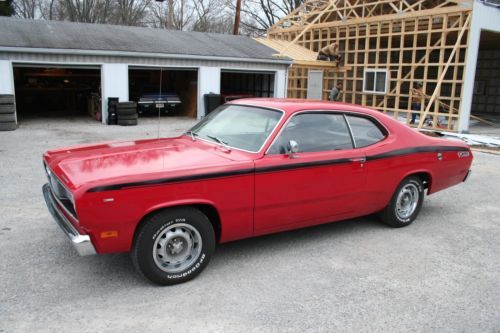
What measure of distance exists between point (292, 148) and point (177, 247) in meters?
1.47

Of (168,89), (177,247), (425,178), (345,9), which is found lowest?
(177,247)

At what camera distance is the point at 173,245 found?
13.1ft

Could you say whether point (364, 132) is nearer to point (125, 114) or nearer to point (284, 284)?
point (284, 284)

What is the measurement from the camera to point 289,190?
457 cm

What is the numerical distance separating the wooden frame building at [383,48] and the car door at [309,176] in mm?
12771

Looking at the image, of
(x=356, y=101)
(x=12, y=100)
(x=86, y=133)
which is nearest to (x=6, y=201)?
(x=86, y=133)

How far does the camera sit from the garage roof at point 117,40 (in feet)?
50.9

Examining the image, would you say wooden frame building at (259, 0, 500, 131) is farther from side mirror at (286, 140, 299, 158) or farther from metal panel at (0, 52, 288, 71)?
side mirror at (286, 140, 299, 158)

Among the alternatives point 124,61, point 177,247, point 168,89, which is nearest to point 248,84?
point 168,89

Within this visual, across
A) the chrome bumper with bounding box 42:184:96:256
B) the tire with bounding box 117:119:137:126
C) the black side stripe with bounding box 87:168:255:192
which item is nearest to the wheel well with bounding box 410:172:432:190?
the black side stripe with bounding box 87:168:255:192

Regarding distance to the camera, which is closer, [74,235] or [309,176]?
[74,235]

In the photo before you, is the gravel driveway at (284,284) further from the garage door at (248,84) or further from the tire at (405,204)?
the garage door at (248,84)

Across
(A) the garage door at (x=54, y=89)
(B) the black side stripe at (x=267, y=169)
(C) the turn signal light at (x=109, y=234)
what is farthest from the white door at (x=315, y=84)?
(C) the turn signal light at (x=109, y=234)

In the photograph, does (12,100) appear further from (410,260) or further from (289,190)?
(410,260)
